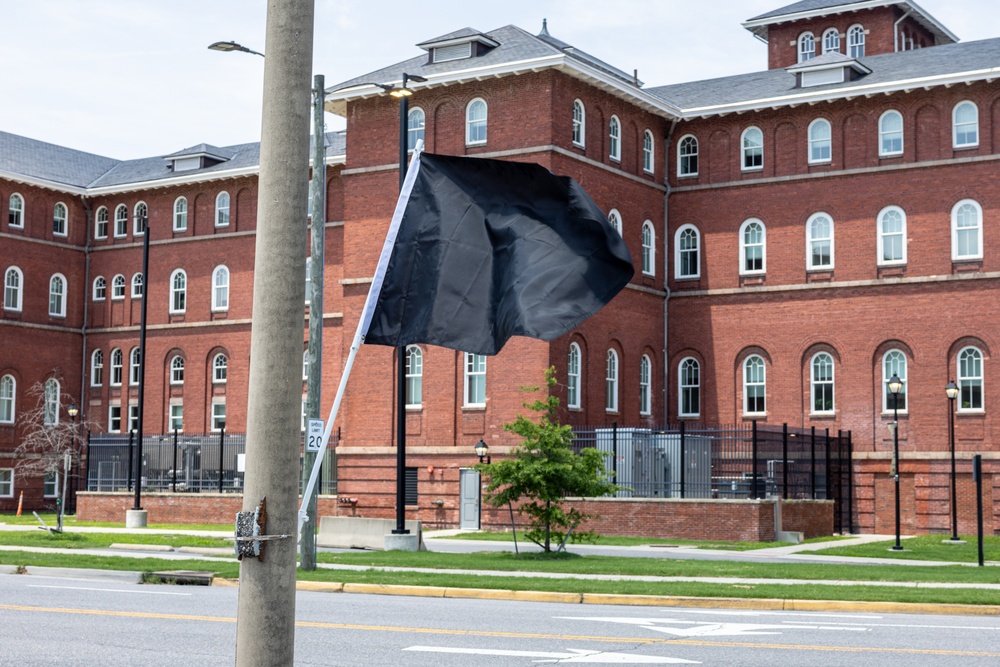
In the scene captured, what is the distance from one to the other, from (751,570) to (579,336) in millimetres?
20817

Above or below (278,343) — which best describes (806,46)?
above

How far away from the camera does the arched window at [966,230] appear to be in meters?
43.9

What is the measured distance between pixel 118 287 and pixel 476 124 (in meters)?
23.8

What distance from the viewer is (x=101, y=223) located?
204 feet

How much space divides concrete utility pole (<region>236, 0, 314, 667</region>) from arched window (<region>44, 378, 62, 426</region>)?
57.2m

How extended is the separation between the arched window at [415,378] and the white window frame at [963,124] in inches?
735

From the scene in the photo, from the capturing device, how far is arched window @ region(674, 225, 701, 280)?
1933 inches

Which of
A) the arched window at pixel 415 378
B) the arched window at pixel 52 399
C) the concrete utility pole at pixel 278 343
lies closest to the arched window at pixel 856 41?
the arched window at pixel 415 378

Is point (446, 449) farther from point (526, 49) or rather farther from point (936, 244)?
point (936, 244)

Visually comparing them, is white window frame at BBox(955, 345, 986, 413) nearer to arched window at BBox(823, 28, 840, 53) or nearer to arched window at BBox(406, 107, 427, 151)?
arched window at BBox(406, 107, 427, 151)

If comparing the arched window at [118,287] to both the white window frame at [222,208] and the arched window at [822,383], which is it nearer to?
the white window frame at [222,208]

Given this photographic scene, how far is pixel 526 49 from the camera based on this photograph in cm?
4422

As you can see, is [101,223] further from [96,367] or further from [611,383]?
[611,383]

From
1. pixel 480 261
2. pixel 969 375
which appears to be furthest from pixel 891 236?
pixel 480 261
